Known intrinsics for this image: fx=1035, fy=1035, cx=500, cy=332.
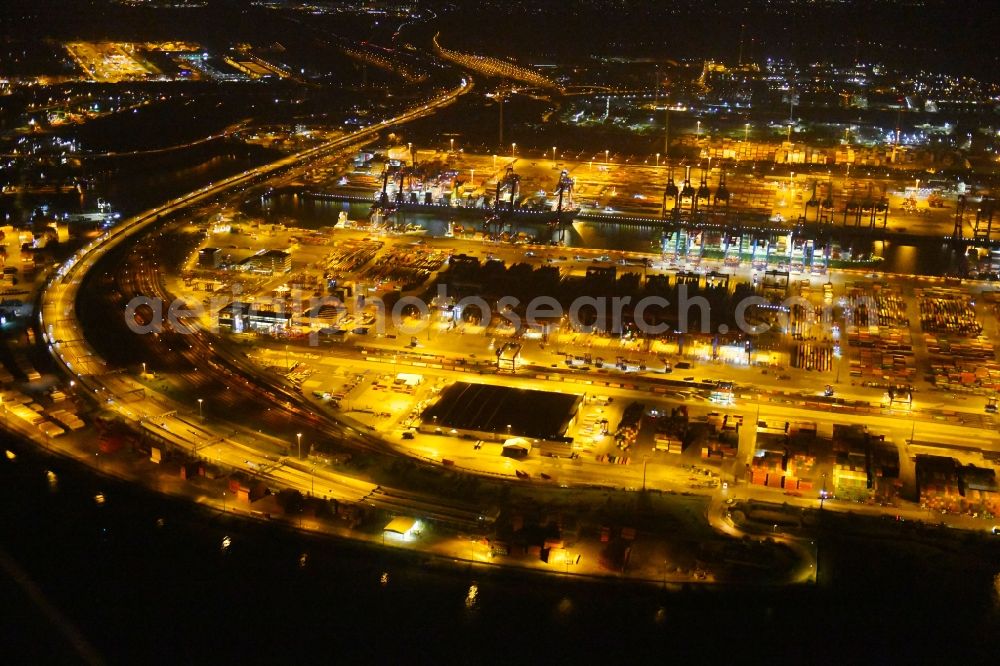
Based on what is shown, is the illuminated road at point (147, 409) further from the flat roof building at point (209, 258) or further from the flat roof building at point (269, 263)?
the flat roof building at point (269, 263)

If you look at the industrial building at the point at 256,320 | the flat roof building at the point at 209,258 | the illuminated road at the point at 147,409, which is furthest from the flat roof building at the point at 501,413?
the flat roof building at the point at 209,258

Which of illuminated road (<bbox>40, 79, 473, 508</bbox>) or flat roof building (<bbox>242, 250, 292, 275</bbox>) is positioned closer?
illuminated road (<bbox>40, 79, 473, 508</bbox>)

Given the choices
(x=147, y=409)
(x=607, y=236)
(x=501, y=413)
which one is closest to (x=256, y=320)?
(x=147, y=409)

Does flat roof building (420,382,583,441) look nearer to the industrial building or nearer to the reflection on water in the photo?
the industrial building

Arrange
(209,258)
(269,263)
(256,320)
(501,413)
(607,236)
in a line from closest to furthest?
(501,413)
(256,320)
(269,263)
(209,258)
(607,236)

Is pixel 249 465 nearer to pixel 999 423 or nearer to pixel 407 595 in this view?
pixel 407 595

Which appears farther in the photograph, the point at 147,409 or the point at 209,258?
the point at 209,258

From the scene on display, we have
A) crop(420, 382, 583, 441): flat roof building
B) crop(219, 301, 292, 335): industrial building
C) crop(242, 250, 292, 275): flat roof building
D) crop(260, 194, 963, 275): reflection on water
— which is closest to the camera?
crop(420, 382, 583, 441): flat roof building

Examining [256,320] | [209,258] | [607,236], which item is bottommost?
[256,320]

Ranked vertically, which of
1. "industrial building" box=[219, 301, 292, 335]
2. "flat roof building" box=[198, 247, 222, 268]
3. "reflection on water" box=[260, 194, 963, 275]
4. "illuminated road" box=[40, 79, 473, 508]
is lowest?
"illuminated road" box=[40, 79, 473, 508]

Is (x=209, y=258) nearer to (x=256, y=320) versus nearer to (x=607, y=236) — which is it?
(x=256, y=320)

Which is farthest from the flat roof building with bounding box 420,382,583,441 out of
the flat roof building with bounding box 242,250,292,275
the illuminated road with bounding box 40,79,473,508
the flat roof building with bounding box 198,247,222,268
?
the flat roof building with bounding box 198,247,222,268
